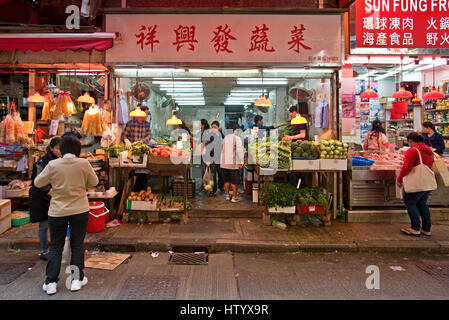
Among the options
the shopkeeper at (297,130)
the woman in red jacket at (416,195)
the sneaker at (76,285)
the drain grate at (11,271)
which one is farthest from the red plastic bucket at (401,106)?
the drain grate at (11,271)

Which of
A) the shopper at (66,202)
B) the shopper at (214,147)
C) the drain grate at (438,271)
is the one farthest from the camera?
the shopper at (214,147)

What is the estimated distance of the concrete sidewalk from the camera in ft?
19.5

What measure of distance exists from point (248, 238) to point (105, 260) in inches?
107

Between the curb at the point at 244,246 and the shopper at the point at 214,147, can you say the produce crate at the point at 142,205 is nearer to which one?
the curb at the point at 244,246

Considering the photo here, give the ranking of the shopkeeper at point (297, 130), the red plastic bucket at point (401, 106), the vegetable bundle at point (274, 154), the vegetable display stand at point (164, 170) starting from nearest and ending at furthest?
the vegetable bundle at point (274, 154) → the vegetable display stand at point (164, 170) → the shopkeeper at point (297, 130) → the red plastic bucket at point (401, 106)

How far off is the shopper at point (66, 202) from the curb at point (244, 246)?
168 centimetres

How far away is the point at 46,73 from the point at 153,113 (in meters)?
6.98

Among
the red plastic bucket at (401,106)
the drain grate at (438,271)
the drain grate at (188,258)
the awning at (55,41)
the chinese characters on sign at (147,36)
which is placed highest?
the chinese characters on sign at (147,36)

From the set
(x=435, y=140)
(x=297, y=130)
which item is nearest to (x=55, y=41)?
(x=297, y=130)

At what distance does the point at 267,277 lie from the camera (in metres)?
4.77

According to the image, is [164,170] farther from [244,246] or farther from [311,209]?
[311,209]

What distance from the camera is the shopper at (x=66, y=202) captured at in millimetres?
4055

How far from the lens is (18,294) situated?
4.14m
